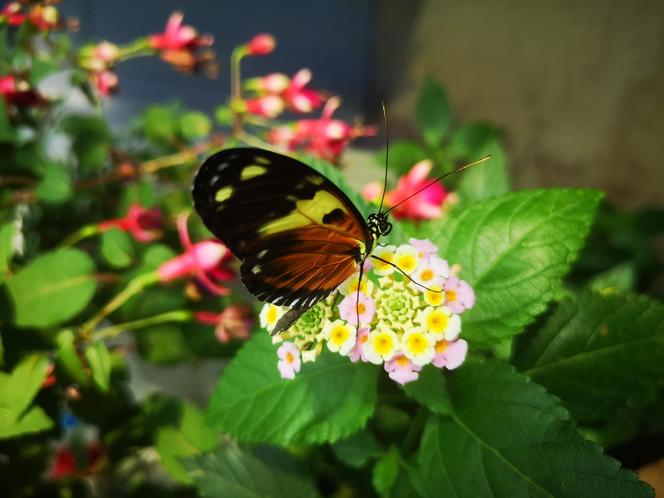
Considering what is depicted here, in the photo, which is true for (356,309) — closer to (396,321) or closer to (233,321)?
(396,321)

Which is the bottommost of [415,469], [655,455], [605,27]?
[655,455]

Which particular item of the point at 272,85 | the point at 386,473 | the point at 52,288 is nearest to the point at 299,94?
the point at 272,85

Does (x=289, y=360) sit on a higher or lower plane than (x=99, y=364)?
higher

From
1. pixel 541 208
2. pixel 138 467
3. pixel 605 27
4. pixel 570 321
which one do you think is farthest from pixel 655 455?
pixel 605 27

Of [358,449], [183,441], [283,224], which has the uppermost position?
[283,224]

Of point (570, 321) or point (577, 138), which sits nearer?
point (570, 321)

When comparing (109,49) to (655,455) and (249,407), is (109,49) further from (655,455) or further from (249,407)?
(655,455)
